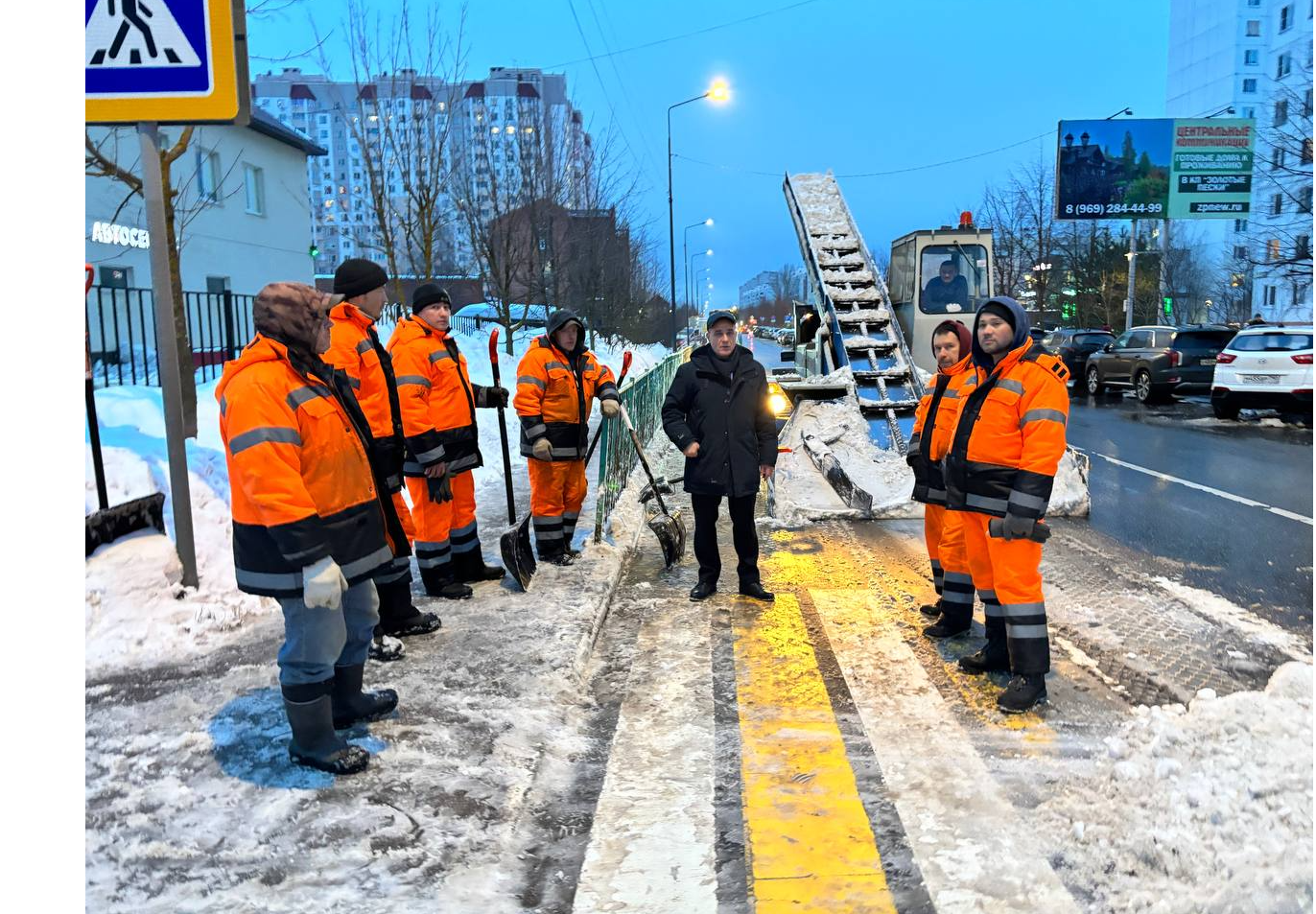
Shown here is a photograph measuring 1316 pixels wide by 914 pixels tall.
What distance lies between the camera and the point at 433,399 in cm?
557

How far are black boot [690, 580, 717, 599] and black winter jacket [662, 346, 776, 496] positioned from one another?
587 millimetres

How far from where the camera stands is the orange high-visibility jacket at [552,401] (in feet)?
20.5

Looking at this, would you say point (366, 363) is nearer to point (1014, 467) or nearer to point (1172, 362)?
point (1014, 467)

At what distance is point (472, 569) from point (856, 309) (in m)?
8.79

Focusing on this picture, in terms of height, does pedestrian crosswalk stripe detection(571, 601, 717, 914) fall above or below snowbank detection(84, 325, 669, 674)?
below

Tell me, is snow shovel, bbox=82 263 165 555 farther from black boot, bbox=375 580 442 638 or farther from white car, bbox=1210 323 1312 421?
white car, bbox=1210 323 1312 421

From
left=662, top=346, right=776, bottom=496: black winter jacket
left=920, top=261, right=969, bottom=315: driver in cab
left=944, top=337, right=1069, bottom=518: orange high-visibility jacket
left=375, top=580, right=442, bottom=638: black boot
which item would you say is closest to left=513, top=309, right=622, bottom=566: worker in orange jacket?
left=662, top=346, right=776, bottom=496: black winter jacket

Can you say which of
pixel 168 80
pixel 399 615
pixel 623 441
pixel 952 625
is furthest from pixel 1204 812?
pixel 623 441

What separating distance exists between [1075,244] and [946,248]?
116ft

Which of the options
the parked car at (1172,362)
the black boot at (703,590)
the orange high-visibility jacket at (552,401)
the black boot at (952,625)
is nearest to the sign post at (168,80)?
the orange high-visibility jacket at (552,401)

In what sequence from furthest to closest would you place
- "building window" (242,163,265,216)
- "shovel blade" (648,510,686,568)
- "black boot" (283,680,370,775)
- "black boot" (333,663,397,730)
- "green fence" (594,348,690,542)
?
"building window" (242,163,265,216)
"green fence" (594,348,690,542)
"shovel blade" (648,510,686,568)
"black boot" (333,663,397,730)
"black boot" (283,680,370,775)

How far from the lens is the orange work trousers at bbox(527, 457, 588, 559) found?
20.9ft
